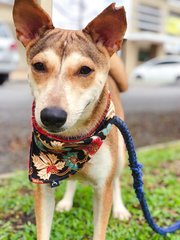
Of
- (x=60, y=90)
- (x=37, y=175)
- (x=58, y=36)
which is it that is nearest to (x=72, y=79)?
(x=60, y=90)

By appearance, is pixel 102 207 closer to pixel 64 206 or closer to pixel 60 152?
pixel 60 152

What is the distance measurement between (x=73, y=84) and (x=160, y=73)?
25331mm

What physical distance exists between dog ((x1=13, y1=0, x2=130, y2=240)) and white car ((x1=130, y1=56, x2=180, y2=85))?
24026 millimetres

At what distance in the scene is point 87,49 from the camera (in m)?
2.73

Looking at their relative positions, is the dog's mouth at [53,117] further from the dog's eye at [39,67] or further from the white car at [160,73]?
the white car at [160,73]

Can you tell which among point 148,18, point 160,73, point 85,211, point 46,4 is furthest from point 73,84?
point 148,18

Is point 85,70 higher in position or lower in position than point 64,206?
higher

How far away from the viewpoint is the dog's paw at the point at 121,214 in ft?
13.7

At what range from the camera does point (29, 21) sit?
284 centimetres

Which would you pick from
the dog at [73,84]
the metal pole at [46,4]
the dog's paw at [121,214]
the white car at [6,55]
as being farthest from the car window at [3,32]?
the dog at [73,84]

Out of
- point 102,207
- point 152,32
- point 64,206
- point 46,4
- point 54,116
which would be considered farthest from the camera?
point 152,32

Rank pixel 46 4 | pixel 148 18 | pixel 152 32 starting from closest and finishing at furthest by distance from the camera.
A: pixel 46 4 < pixel 148 18 < pixel 152 32

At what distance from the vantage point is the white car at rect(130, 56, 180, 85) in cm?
2672

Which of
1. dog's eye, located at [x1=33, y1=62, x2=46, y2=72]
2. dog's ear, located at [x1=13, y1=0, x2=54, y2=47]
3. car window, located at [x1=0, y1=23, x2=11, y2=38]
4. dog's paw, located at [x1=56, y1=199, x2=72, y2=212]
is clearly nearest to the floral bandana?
dog's eye, located at [x1=33, y1=62, x2=46, y2=72]
